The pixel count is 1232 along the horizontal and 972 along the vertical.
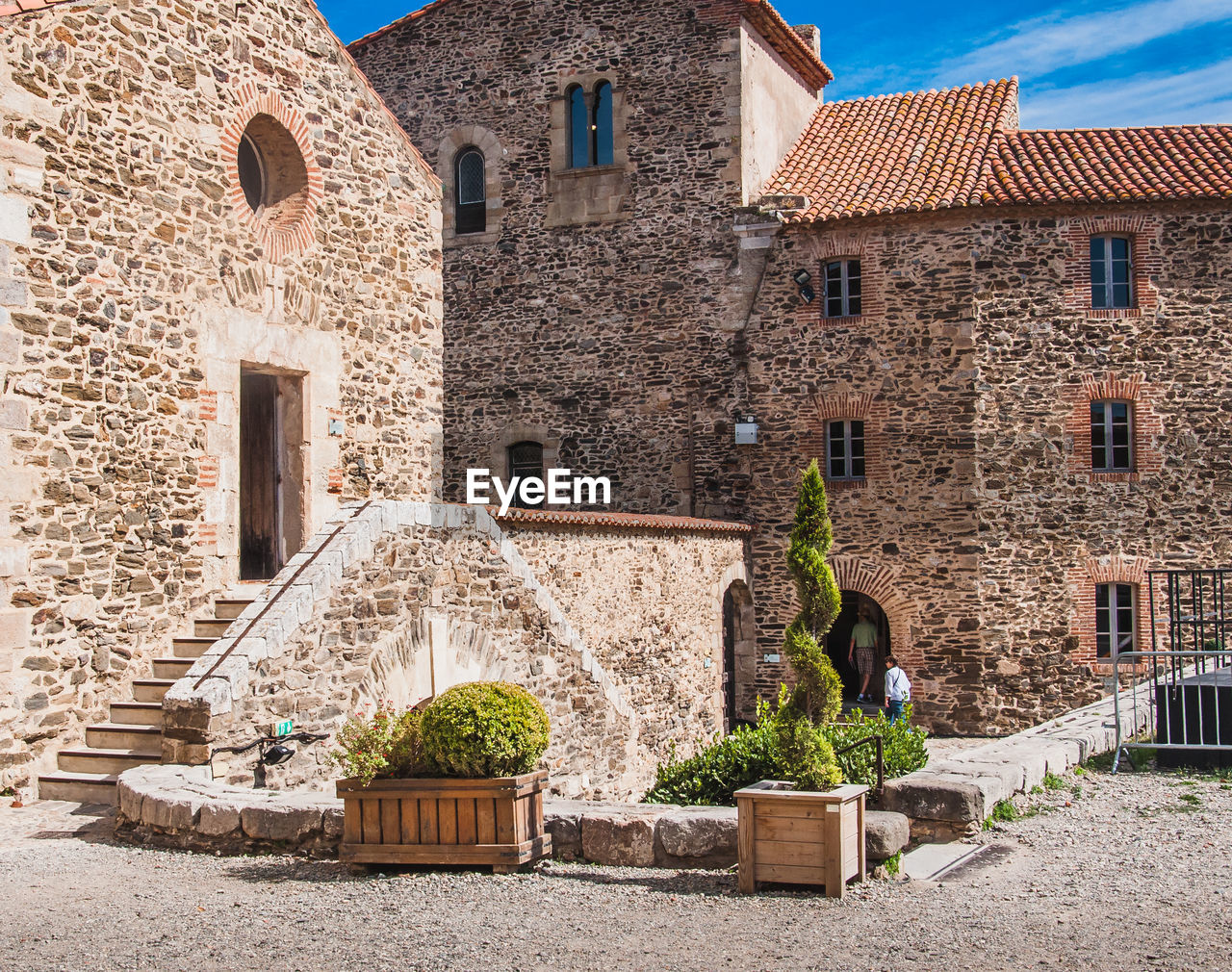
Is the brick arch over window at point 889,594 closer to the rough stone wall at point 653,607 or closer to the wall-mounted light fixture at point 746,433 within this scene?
the rough stone wall at point 653,607

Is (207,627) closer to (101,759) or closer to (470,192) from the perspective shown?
(101,759)

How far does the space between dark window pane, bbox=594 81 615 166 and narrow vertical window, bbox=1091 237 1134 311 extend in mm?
8290

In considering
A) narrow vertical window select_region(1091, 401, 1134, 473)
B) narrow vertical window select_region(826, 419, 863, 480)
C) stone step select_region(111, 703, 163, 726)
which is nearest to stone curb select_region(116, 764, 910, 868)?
stone step select_region(111, 703, 163, 726)

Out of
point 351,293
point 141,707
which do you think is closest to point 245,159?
point 351,293

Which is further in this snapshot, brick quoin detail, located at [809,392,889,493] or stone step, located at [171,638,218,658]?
brick quoin detail, located at [809,392,889,493]

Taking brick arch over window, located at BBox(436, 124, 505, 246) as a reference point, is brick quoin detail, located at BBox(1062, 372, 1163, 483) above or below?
below

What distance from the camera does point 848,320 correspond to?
70.0 feet

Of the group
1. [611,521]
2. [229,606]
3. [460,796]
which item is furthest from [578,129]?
[460,796]

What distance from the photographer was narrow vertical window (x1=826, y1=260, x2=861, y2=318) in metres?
21.5

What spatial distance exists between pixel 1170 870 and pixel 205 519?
8120 millimetres

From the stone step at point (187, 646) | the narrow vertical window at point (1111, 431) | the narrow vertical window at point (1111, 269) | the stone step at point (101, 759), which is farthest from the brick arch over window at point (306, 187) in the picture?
the narrow vertical window at point (1111, 431)

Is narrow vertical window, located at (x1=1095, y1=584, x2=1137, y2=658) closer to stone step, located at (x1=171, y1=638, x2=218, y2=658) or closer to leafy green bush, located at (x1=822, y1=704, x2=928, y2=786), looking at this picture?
leafy green bush, located at (x1=822, y1=704, x2=928, y2=786)

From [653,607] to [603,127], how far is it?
9.88 m

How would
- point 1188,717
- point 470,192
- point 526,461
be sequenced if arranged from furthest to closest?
1. point 470,192
2. point 526,461
3. point 1188,717
